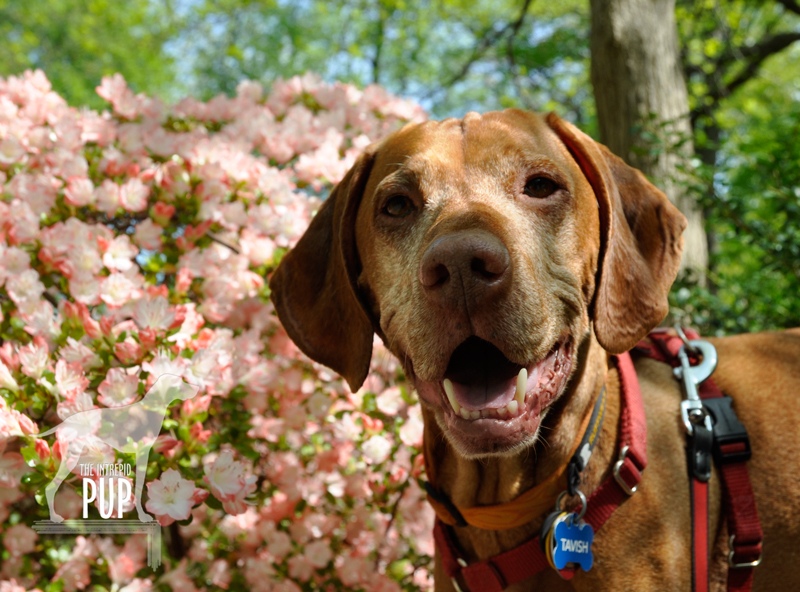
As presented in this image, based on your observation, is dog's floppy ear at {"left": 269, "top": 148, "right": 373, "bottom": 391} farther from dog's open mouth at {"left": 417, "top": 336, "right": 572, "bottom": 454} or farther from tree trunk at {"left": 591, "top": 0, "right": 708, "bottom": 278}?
tree trunk at {"left": 591, "top": 0, "right": 708, "bottom": 278}

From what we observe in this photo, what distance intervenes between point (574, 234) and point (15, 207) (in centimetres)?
225

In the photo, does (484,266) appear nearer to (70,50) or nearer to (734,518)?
(734,518)

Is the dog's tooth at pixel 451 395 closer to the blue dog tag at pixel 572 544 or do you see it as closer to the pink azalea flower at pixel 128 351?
the blue dog tag at pixel 572 544

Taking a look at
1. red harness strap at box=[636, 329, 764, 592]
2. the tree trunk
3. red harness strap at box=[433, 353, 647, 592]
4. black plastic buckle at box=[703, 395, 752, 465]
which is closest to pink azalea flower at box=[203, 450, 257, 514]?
red harness strap at box=[433, 353, 647, 592]

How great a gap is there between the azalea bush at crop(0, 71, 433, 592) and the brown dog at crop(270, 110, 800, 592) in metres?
0.50

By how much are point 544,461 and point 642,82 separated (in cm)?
310

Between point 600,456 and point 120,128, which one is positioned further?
point 120,128

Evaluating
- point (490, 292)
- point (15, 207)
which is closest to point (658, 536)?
point (490, 292)

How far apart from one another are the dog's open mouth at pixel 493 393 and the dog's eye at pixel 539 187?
0.48 m

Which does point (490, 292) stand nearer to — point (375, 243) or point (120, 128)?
point (375, 243)

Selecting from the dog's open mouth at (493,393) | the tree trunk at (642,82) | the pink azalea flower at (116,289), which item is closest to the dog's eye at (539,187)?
the dog's open mouth at (493,393)

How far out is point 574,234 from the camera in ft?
6.09

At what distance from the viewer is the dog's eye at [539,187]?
6.28 ft

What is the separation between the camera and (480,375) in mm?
1726
